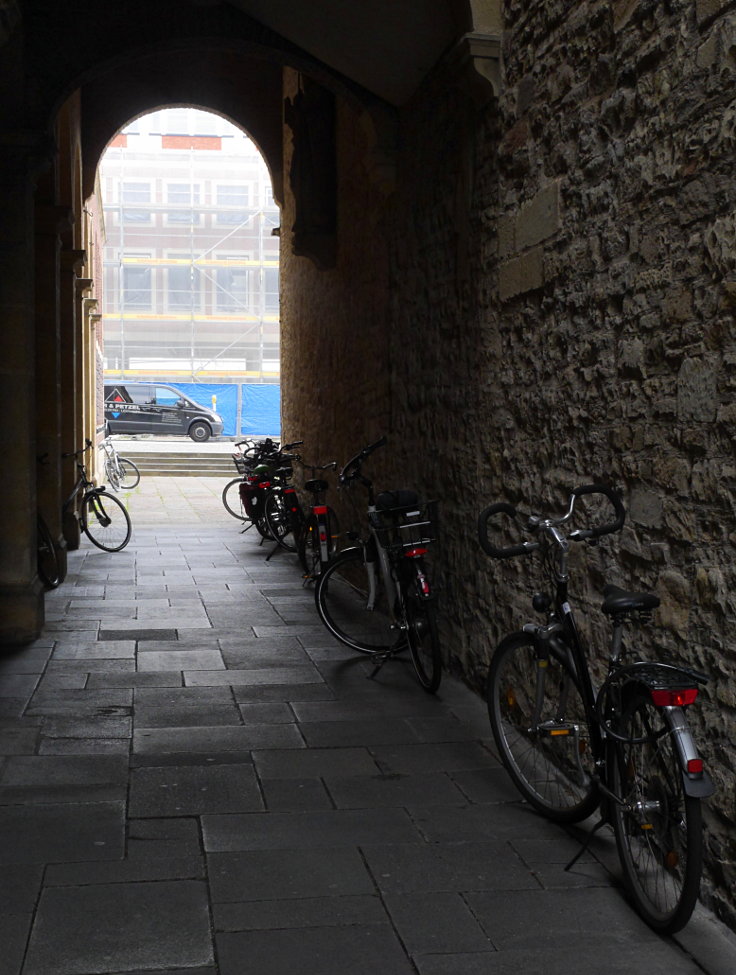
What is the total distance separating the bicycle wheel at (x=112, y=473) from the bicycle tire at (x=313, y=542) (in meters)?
10.5

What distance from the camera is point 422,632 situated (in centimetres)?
588

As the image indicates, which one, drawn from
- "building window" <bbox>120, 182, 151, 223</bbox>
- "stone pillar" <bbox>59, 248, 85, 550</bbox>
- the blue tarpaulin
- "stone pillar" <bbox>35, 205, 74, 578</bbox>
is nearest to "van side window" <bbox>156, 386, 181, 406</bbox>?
the blue tarpaulin

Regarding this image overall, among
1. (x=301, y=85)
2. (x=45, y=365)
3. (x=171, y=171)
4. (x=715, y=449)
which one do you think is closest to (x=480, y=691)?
(x=715, y=449)

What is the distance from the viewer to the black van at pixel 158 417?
108 feet

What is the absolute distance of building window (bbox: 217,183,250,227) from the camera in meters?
40.8

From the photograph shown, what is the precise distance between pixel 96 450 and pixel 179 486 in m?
3.08

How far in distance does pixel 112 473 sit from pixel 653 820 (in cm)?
1810

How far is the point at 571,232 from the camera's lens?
4.40 meters

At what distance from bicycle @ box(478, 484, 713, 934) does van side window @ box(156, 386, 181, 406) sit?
30.5 meters

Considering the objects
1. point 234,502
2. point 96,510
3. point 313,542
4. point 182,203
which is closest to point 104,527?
point 96,510

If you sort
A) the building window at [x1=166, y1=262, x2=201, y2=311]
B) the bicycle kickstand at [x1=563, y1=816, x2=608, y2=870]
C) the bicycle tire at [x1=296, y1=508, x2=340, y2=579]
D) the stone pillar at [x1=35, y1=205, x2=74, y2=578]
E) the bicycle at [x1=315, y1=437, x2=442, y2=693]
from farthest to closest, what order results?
the building window at [x1=166, y1=262, x2=201, y2=311] → the stone pillar at [x1=35, y1=205, x2=74, y2=578] → the bicycle tire at [x1=296, y1=508, x2=340, y2=579] → the bicycle at [x1=315, y1=437, x2=442, y2=693] → the bicycle kickstand at [x1=563, y1=816, x2=608, y2=870]

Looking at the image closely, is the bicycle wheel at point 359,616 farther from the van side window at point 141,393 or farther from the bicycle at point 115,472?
the van side window at point 141,393

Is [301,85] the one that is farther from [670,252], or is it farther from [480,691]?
[670,252]

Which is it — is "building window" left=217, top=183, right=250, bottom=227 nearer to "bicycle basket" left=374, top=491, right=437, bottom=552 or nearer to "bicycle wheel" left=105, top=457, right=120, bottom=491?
"bicycle wheel" left=105, top=457, right=120, bottom=491
